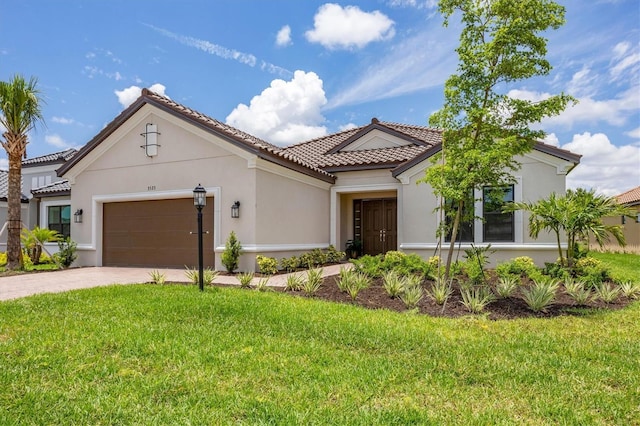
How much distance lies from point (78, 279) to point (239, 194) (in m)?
4.76

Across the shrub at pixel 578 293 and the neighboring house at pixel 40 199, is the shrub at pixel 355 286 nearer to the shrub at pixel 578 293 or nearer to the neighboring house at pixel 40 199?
the shrub at pixel 578 293

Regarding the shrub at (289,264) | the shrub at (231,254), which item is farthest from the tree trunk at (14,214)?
the shrub at (289,264)

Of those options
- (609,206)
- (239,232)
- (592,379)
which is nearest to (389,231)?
(239,232)

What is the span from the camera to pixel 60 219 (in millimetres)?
20484

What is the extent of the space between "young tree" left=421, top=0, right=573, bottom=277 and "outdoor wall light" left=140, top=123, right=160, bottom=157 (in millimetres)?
9057

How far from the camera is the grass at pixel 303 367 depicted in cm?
351

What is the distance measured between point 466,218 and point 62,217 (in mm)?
19320

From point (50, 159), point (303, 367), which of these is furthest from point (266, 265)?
point (50, 159)

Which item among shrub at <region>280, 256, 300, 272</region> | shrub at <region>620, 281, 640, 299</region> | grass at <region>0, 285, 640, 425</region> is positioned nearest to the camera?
grass at <region>0, 285, 640, 425</region>

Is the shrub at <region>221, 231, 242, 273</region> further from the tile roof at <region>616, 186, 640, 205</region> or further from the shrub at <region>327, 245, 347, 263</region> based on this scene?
the tile roof at <region>616, 186, 640, 205</region>

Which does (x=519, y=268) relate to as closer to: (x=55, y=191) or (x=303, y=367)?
(x=303, y=367)

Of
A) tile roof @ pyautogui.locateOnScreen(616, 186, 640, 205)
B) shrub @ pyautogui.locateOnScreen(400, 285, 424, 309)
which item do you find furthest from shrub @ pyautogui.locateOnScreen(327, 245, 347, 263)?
tile roof @ pyautogui.locateOnScreen(616, 186, 640, 205)

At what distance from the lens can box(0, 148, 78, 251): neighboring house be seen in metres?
20.4

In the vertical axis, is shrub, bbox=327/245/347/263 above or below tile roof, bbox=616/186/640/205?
below
